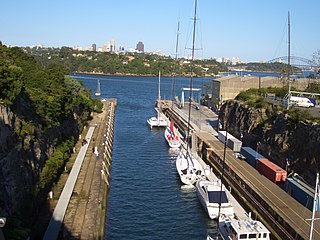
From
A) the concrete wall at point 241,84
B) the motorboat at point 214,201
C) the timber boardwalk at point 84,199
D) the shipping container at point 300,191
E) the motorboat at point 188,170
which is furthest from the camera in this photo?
the concrete wall at point 241,84

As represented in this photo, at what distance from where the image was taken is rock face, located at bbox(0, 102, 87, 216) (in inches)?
567

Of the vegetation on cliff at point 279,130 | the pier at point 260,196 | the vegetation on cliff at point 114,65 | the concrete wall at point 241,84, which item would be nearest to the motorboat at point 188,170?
the pier at point 260,196

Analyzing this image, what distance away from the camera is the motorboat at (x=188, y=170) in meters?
25.4

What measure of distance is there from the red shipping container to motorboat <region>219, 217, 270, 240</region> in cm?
645

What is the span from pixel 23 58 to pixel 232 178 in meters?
19.3

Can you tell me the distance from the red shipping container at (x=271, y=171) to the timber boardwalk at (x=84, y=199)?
9.82 meters

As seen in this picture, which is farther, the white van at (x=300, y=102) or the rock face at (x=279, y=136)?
the white van at (x=300, y=102)

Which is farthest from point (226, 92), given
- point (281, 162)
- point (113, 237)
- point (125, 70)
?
point (125, 70)

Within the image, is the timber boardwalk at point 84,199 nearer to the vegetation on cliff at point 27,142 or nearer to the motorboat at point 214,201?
the vegetation on cliff at point 27,142

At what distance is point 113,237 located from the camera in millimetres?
18047

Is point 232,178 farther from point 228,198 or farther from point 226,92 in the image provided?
point 226,92

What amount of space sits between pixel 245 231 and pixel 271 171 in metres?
7.96

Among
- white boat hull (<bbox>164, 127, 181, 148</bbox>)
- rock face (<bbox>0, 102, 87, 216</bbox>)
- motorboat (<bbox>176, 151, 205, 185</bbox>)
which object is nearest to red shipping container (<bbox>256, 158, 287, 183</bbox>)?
motorboat (<bbox>176, 151, 205, 185</bbox>)

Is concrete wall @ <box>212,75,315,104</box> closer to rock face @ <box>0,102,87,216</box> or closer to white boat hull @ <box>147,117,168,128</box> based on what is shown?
white boat hull @ <box>147,117,168,128</box>
